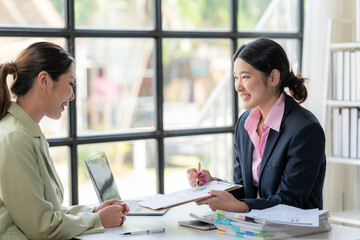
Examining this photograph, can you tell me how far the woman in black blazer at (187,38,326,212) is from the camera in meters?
2.24

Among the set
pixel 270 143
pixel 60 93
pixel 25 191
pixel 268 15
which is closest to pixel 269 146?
pixel 270 143

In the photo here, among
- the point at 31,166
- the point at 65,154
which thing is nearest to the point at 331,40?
the point at 65,154

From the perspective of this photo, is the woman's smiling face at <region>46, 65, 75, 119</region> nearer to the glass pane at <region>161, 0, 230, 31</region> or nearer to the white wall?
the glass pane at <region>161, 0, 230, 31</region>

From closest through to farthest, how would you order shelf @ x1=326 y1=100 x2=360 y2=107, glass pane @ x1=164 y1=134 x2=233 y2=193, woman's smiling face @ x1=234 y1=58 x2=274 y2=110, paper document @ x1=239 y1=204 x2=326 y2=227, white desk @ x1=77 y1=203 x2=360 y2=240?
paper document @ x1=239 y1=204 x2=326 y2=227 < white desk @ x1=77 y1=203 x2=360 y2=240 < woman's smiling face @ x1=234 y1=58 x2=274 y2=110 < shelf @ x1=326 y1=100 x2=360 y2=107 < glass pane @ x1=164 y1=134 x2=233 y2=193

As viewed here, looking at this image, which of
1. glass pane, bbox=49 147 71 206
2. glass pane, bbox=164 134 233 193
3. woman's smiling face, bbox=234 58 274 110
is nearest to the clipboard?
Result: woman's smiling face, bbox=234 58 274 110

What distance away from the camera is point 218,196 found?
2148 mm

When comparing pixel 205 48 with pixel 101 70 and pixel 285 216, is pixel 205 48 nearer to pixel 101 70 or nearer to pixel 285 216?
pixel 101 70

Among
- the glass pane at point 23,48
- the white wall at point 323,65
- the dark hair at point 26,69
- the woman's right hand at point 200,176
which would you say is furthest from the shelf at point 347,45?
the dark hair at point 26,69

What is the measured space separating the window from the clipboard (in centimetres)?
98

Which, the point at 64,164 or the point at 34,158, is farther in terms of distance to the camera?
the point at 64,164

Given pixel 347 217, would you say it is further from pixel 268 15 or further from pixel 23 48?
pixel 23 48

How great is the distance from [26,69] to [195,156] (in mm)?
1682

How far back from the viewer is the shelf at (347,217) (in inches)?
133

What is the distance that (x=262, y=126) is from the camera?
2.46m
